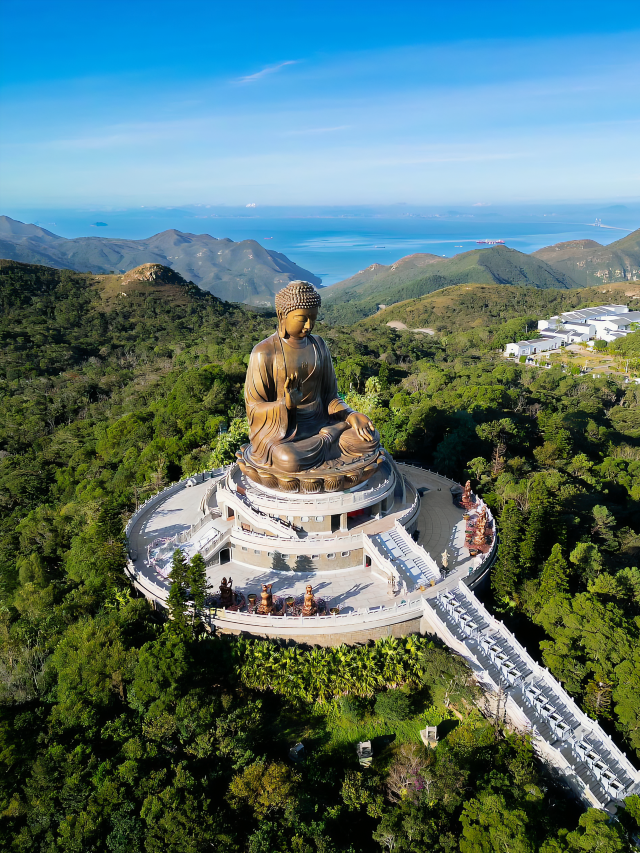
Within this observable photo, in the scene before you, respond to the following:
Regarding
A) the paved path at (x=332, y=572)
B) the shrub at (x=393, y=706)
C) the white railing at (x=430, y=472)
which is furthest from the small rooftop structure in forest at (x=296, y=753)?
the white railing at (x=430, y=472)

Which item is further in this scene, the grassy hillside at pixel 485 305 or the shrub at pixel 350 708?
the grassy hillside at pixel 485 305

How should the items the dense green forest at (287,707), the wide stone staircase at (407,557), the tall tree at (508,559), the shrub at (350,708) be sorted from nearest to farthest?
the dense green forest at (287,707)
the shrub at (350,708)
the wide stone staircase at (407,557)
the tall tree at (508,559)

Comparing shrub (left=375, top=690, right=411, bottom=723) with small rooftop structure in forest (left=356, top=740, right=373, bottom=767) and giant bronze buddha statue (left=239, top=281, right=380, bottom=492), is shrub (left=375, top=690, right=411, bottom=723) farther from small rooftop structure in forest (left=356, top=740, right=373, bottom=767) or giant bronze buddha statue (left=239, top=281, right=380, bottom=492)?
giant bronze buddha statue (left=239, top=281, right=380, bottom=492)

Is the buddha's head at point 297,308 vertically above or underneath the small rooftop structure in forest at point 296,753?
above

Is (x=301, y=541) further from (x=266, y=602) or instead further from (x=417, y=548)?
(x=417, y=548)

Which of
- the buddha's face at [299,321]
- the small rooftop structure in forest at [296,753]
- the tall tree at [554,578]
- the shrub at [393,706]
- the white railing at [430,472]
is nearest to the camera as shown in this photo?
the small rooftop structure in forest at [296,753]

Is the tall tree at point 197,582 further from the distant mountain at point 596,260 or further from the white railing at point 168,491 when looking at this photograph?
the distant mountain at point 596,260
